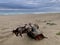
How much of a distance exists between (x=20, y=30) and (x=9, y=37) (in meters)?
0.26

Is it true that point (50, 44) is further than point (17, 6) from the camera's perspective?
No

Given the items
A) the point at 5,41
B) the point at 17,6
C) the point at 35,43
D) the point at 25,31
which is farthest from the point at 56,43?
the point at 17,6

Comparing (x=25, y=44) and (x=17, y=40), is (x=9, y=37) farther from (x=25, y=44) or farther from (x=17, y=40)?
(x=25, y=44)

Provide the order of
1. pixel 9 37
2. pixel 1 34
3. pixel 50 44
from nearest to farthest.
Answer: pixel 50 44 → pixel 9 37 → pixel 1 34

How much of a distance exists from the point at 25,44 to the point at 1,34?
77cm

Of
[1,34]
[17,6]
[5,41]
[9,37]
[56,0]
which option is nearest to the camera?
[5,41]

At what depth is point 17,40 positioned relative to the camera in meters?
3.07

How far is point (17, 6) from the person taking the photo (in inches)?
366

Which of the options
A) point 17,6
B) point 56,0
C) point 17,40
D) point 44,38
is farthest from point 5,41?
point 56,0

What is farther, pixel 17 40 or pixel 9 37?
pixel 9 37

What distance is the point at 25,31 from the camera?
10.6ft

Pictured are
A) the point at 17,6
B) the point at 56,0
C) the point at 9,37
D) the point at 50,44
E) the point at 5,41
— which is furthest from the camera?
the point at 56,0

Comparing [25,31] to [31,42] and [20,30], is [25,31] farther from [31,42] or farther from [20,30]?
[31,42]

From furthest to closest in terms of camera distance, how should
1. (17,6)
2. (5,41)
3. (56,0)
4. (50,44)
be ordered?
1. (56,0)
2. (17,6)
3. (5,41)
4. (50,44)
